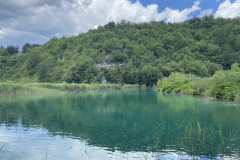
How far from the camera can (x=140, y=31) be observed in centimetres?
13075

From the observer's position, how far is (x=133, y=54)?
365 ft

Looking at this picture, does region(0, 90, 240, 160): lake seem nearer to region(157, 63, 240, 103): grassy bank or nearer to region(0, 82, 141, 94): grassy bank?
region(157, 63, 240, 103): grassy bank

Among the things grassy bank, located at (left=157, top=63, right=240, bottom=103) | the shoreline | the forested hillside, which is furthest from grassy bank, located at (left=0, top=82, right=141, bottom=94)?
grassy bank, located at (left=157, top=63, right=240, bottom=103)

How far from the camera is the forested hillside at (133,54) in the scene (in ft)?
301

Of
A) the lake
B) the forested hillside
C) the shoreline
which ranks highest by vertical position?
the forested hillside

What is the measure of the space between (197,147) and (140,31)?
125m

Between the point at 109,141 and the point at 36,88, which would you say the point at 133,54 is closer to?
the point at 36,88

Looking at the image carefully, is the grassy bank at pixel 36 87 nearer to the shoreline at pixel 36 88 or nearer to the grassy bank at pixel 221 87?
the shoreline at pixel 36 88

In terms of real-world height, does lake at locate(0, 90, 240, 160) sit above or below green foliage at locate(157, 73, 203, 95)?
below

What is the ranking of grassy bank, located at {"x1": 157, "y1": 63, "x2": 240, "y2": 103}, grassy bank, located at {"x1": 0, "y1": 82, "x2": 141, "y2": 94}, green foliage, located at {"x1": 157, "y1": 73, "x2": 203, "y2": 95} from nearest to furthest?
grassy bank, located at {"x1": 157, "y1": 63, "x2": 240, "y2": 103} → grassy bank, located at {"x1": 0, "y1": 82, "x2": 141, "y2": 94} → green foliage, located at {"x1": 157, "y1": 73, "x2": 203, "y2": 95}

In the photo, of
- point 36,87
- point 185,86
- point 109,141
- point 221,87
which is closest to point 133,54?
point 185,86

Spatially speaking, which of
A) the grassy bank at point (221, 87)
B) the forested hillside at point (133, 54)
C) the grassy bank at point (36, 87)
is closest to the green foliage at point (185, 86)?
the grassy bank at point (221, 87)

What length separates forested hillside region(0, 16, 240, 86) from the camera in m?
91.7

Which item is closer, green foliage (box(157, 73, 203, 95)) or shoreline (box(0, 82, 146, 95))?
shoreline (box(0, 82, 146, 95))
